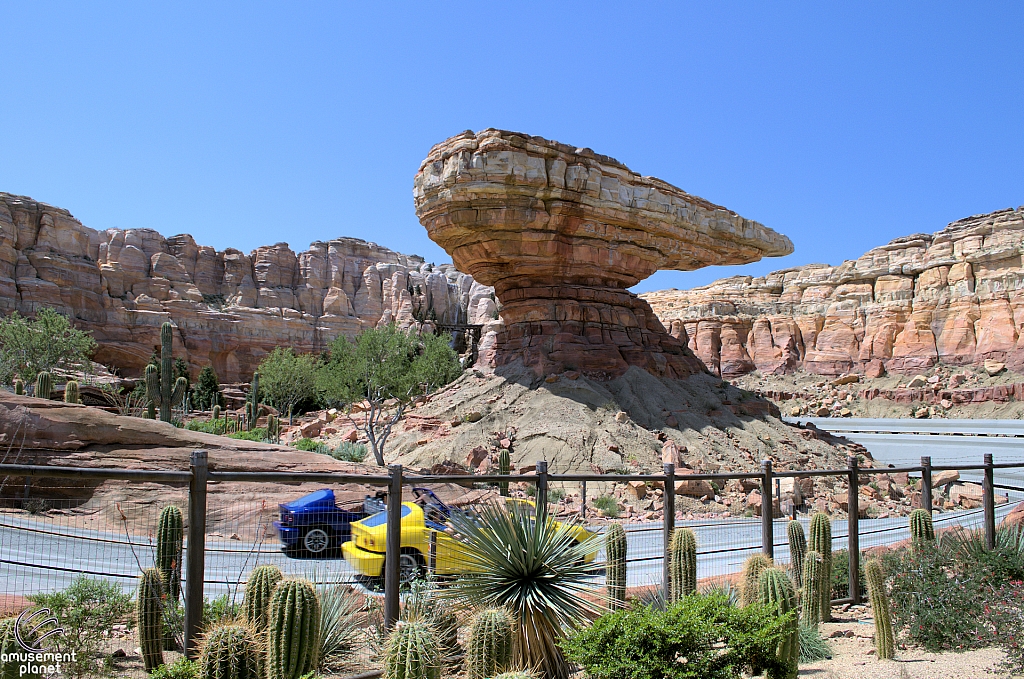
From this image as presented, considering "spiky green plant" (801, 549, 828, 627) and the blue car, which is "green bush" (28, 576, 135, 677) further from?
"spiky green plant" (801, 549, 828, 627)

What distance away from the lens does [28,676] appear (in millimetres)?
3996

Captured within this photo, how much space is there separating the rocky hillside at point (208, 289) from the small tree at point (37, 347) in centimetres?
1674

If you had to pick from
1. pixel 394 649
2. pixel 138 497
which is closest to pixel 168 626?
pixel 394 649

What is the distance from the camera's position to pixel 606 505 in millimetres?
16656

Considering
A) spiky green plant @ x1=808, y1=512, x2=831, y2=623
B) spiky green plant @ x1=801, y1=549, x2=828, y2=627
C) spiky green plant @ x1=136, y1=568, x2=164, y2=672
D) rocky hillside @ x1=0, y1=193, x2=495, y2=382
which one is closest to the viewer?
spiky green plant @ x1=136, y1=568, x2=164, y2=672

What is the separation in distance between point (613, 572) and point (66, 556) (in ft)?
20.0

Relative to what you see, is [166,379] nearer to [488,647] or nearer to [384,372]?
[384,372]

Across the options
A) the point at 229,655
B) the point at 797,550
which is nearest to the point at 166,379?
the point at 797,550

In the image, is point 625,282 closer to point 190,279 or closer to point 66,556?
point 66,556

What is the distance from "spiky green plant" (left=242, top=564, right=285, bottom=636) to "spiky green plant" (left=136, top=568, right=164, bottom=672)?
3.18 feet

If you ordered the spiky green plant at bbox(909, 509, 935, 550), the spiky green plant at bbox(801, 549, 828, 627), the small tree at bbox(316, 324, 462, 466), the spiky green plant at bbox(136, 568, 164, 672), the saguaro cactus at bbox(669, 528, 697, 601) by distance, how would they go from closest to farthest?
the spiky green plant at bbox(136, 568, 164, 672)
the saguaro cactus at bbox(669, 528, 697, 601)
the spiky green plant at bbox(801, 549, 828, 627)
the spiky green plant at bbox(909, 509, 935, 550)
the small tree at bbox(316, 324, 462, 466)

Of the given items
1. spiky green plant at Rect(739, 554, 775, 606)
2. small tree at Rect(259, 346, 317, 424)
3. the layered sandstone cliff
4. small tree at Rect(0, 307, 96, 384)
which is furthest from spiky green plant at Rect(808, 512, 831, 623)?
the layered sandstone cliff

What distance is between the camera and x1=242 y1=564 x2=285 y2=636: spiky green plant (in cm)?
478

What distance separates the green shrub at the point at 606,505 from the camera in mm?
16225
